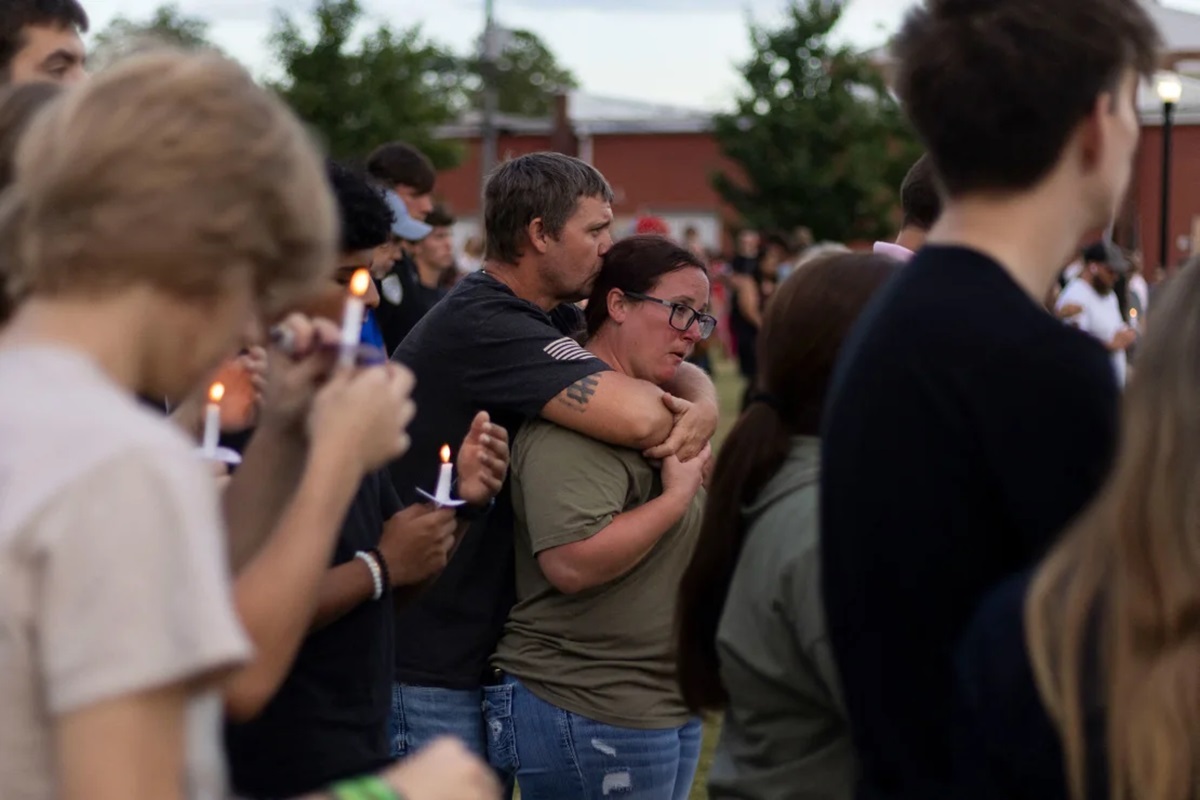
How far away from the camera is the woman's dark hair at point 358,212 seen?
3359 mm

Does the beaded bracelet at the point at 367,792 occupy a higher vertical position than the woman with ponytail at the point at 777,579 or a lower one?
higher

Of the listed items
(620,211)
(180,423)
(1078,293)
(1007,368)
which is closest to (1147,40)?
(1007,368)

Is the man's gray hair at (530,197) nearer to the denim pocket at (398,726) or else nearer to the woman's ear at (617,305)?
the woman's ear at (617,305)

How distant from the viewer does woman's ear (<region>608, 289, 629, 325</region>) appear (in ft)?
13.7

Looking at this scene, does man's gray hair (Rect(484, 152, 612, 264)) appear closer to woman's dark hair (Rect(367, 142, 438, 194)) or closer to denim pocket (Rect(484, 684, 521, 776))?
denim pocket (Rect(484, 684, 521, 776))

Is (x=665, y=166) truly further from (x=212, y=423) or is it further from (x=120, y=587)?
(x=120, y=587)

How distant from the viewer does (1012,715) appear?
1882 millimetres

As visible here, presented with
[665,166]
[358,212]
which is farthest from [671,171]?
[358,212]

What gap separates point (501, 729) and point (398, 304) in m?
3.84

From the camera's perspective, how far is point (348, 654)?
2.88 metres

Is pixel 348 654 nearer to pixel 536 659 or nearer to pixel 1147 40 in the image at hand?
pixel 536 659

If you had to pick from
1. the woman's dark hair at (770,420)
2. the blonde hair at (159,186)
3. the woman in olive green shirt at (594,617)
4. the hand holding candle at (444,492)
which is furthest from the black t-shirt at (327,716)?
the blonde hair at (159,186)

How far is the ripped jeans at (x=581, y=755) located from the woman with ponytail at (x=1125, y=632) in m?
2.06

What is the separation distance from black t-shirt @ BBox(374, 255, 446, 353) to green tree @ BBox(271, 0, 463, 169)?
2570 cm
